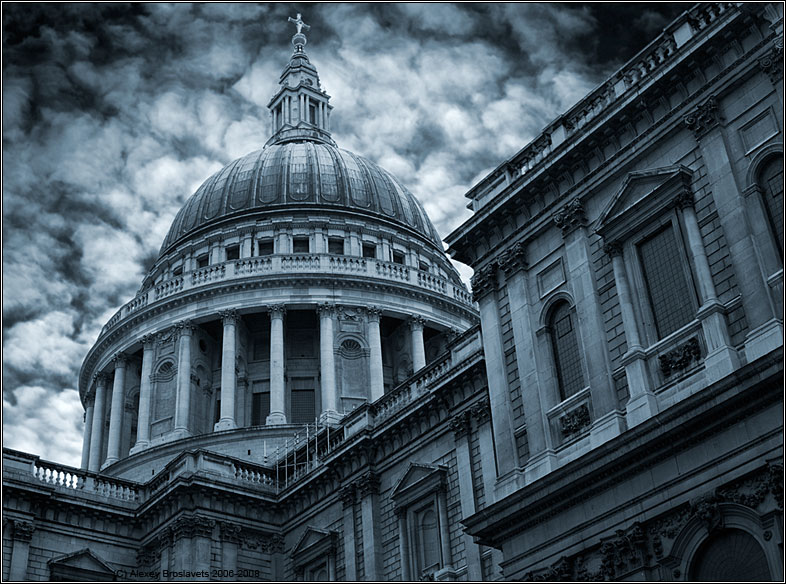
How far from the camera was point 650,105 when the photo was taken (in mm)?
26781

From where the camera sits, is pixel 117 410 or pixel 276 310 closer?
pixel 276 310

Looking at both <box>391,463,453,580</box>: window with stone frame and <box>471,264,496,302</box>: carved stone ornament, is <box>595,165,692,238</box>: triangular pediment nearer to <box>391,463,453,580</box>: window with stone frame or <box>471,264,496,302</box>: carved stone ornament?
<box>471,264,496,302</box>: carved stone ornament

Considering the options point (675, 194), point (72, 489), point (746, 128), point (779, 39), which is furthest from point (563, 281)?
point (72, 489)

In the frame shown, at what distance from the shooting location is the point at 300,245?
67.2 m

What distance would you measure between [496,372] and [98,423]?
4069cm

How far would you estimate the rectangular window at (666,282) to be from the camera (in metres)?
24.8

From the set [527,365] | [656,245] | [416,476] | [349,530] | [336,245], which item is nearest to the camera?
[656,245]

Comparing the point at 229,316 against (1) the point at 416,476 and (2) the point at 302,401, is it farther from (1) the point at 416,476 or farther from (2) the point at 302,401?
(1) the point at 416,476

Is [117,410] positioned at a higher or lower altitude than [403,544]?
higher

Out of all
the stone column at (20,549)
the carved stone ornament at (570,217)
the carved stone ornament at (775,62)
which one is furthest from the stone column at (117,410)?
the carved stone ornament at (775,62)

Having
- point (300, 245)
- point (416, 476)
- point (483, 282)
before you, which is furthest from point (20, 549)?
point (300, 245)

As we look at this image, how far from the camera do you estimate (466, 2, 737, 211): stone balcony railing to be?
85.6ft

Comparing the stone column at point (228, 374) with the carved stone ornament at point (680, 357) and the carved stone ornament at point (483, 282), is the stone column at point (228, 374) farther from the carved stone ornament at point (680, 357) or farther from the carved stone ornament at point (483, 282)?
the carved stone ornament at point (680, 357)

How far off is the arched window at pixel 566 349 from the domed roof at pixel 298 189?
42107mm
